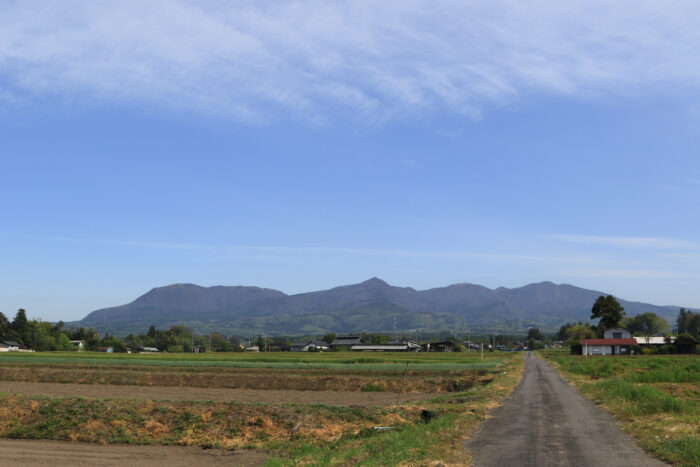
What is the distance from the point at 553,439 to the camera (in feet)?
63.9

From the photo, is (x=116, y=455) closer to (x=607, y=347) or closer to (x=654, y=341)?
(x=607, y=347)

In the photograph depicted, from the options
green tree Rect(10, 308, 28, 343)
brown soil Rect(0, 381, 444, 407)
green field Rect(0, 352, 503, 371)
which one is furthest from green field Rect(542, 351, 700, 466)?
green tree Rect(10, 308, 28, 343)

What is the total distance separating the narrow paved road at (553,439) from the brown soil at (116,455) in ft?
27.1

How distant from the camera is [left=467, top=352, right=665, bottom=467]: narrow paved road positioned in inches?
636

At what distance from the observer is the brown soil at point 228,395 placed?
38.1 m

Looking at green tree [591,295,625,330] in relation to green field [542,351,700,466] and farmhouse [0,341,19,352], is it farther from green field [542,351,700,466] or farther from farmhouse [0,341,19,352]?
farmhouse [0,341,19,352]

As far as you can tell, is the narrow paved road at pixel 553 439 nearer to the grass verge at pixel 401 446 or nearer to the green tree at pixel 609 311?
the grass verge at pixel 401 446

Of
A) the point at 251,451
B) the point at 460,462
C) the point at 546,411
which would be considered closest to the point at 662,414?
the point at 546,411

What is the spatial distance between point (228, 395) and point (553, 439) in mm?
28213

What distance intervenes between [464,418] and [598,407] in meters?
9.33

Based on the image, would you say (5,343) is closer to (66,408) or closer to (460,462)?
(66,408)

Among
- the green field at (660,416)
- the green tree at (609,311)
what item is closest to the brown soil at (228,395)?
the green field at (660,416)

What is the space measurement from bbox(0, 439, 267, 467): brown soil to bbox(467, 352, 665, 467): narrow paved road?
8254mm

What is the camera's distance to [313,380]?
2096 inches
